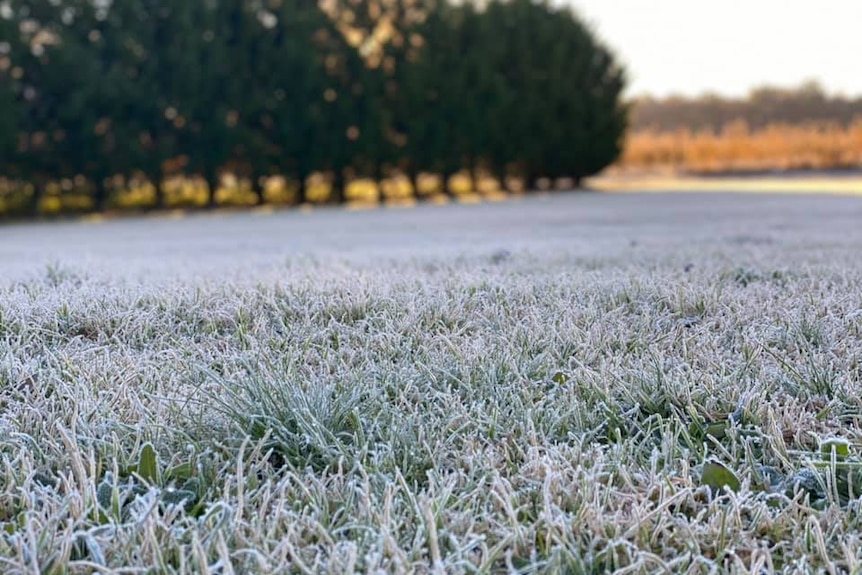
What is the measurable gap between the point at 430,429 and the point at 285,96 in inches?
685

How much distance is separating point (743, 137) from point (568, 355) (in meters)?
32.5

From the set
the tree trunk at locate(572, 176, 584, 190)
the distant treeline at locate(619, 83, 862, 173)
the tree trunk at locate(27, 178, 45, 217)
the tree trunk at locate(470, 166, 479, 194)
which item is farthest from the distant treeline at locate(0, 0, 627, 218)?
the distant treeline at locate(619, 83, 862, 173)

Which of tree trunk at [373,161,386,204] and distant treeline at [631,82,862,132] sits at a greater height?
distant treeline at [631,82,862,132]

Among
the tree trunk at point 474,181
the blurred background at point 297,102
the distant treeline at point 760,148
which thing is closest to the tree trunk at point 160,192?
the blurred background at point 297,102

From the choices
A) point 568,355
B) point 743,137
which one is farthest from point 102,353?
point 743,137

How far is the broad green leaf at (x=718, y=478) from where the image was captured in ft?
4.40

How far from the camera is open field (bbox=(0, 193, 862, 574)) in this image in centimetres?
117

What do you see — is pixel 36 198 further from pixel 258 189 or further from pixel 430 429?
pixel 430 429

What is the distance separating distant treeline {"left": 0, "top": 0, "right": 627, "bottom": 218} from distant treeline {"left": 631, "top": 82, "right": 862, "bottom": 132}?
78.0ft

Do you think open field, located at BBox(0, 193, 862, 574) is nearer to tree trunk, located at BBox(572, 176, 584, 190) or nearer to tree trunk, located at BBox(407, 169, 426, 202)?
tree trunk, located at BBox(407, 169, 426, 202)

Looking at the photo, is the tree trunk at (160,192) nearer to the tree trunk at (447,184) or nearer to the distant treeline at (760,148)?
the tree trunk at (447,184)

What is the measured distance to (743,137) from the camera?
31.3 meters

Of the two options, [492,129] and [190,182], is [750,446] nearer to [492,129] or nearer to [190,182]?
[190,182]

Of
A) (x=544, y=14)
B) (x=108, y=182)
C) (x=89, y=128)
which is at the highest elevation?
(x=544, y=14)
